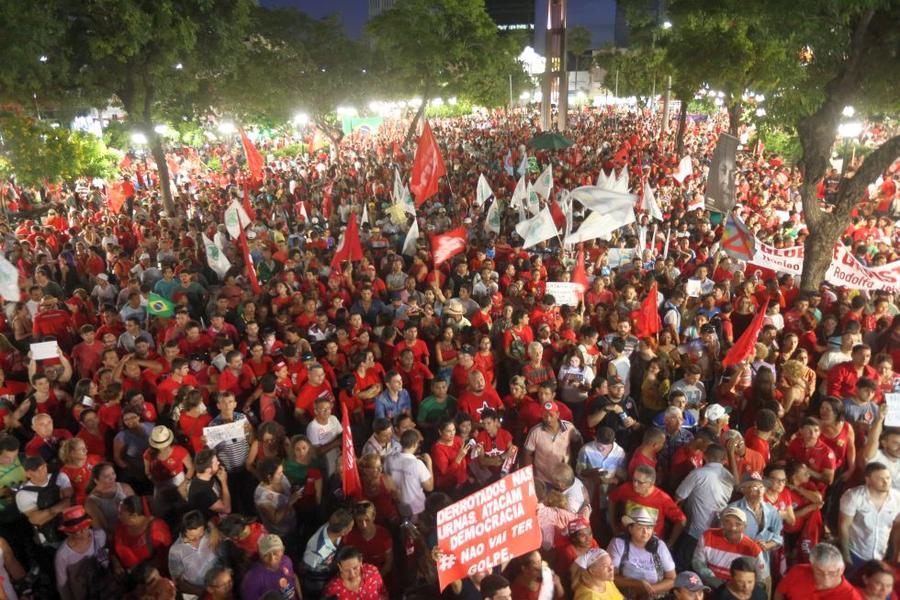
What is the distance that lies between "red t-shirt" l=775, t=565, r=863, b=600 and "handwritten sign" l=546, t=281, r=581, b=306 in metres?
5.06

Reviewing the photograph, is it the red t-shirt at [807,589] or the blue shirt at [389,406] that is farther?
the blue shirt at [389,406]

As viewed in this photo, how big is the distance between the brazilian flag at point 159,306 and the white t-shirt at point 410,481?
515cm

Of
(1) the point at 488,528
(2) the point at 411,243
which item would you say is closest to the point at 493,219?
(2) the point at 411,243

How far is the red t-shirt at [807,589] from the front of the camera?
4122 mm

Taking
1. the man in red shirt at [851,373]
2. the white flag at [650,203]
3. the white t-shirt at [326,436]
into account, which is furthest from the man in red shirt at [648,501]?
the white flag at [650,203]

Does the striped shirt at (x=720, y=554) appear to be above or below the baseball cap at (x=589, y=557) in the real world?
below

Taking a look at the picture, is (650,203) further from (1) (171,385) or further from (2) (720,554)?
(1) (171,385)

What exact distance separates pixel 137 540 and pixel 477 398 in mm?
3350

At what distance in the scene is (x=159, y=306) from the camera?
359 inches

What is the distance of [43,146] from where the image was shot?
18266mm

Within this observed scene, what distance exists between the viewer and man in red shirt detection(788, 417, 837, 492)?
562 centimetres

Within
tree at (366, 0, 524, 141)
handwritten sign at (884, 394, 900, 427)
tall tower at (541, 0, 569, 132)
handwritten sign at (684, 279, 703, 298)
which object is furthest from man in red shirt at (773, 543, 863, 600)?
tall tower at (541, 0, 569, 132)

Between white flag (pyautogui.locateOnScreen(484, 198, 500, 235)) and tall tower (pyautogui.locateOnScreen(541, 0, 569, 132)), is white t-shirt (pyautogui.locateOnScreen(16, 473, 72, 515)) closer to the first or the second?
white flag (pyautogui.locateOnScreen(484, 198, 500, 235))

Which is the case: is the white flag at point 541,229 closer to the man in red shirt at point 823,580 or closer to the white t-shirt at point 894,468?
the white t-shirt at point 894,468
